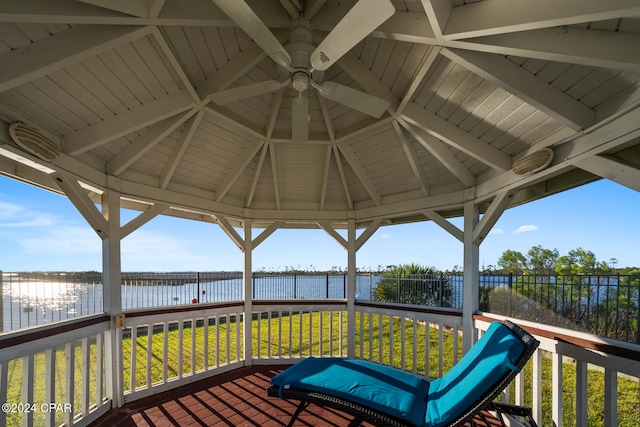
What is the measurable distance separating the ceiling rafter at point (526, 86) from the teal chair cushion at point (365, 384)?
244 centimetres

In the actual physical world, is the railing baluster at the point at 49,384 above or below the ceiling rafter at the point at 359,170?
below

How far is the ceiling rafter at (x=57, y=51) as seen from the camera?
201cm

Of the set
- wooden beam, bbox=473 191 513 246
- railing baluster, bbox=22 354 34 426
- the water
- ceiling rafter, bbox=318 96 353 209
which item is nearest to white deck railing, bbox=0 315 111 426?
railing baluster, bbox=22 354 34 426

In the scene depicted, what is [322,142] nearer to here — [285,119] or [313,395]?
[285,119]

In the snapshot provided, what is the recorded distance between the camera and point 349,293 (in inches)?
196

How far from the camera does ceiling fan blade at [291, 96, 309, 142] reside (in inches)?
97.7

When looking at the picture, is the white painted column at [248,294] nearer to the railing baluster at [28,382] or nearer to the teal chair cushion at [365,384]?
the teal chair cushion at [365,384]

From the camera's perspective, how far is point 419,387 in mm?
2557

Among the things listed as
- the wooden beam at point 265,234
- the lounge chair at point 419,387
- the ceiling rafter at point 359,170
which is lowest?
the lounge chair at point 419,387

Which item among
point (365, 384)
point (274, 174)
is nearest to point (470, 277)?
point (365, 384)

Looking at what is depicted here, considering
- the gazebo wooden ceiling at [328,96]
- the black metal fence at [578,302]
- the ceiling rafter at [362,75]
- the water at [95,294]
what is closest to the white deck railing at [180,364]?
the water at [95,294]

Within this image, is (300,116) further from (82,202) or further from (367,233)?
(367,233)

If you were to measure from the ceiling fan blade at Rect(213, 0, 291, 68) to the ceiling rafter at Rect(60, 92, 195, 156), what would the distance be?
1.55 metres

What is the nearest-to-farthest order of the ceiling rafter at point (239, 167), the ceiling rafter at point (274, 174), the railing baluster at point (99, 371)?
1. the railing baluster at point (99, 371)
2. the ceiling rafter at point (239, 167)
3. the ceiling rafter at point (274, 174)
